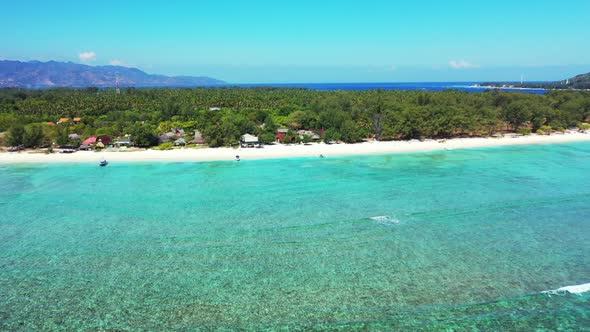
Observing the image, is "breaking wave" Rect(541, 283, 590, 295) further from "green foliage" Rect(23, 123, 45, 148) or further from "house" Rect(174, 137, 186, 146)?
"green foliage" Rect(23, 123, 45, 148)

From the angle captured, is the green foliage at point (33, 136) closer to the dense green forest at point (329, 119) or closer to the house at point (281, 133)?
the dense green forest at point (329, 119)

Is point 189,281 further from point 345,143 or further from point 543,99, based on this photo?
point 543,99

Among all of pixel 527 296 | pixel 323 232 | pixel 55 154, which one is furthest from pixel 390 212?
pixel 55 154

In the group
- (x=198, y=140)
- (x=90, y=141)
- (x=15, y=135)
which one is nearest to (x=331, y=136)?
(x=198, y=140)

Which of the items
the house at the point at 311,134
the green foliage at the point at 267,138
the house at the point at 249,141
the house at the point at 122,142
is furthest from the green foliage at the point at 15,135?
the house at the point at 311,134

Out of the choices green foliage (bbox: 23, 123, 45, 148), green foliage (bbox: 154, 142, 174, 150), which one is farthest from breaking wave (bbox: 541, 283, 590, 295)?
green foliage (bbox: 23, 123, 45, 148)

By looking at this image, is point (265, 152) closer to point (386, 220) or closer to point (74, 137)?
point (386, 220)
